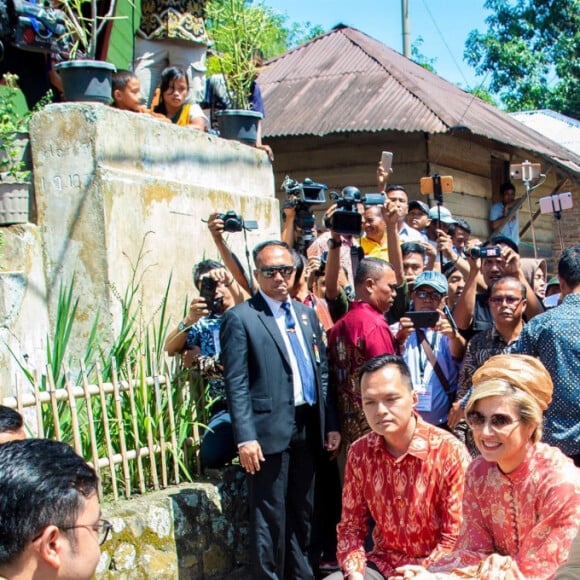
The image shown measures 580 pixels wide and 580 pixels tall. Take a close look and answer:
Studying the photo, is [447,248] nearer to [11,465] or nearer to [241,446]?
[241,446]

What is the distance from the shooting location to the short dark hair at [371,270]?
5250 mm

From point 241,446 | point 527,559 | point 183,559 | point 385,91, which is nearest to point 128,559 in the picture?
point 183,559

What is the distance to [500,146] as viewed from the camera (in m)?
13.0

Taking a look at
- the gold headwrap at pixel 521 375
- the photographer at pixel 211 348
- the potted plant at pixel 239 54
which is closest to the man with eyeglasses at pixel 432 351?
the photographer at pixel 211 348

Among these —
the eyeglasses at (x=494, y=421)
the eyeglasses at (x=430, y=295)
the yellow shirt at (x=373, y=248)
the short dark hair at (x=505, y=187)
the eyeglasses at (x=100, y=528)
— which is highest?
the short dark hair at (x=505, y=187)

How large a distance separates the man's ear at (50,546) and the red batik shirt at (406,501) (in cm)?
195

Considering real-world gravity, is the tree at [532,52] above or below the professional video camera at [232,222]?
above

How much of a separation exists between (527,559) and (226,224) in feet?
9.50

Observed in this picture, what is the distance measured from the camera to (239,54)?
6.86 metres

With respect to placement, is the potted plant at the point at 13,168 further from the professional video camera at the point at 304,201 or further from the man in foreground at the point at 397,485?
the man in foreground at the point at 397,485

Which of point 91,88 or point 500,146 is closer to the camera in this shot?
point 91,88

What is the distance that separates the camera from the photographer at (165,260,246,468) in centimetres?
508

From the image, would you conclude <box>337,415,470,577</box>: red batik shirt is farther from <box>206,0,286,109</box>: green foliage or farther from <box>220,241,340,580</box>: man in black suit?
<box>206,0,286,109</box>: green foliage

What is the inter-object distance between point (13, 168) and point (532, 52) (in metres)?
23.1
